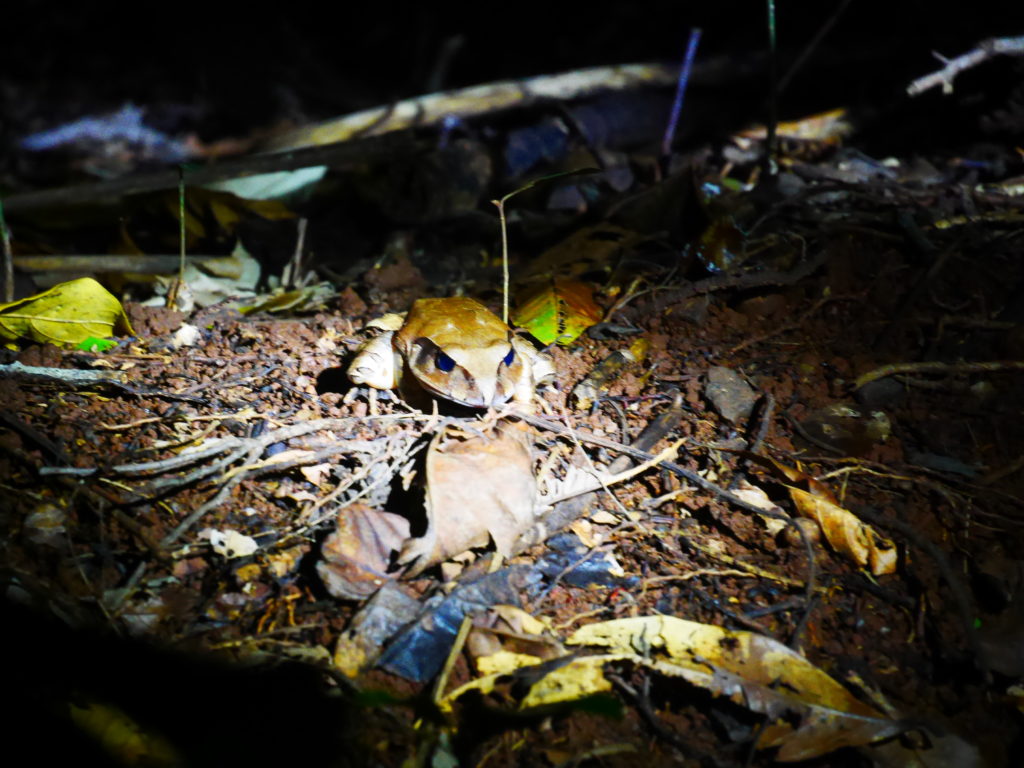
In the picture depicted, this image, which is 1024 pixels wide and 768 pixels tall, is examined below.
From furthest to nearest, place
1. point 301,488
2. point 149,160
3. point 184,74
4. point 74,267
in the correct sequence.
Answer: point 184,74 < point 149,160 < point 74,267 < point 301,488

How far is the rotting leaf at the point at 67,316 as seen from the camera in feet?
10.1

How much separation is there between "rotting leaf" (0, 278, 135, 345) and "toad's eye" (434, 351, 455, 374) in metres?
1.48

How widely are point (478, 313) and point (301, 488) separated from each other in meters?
1.14

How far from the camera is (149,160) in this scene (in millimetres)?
7852

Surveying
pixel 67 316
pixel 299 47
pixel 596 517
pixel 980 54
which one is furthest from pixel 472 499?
pixel 299 47

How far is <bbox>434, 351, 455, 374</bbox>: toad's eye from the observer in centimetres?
295

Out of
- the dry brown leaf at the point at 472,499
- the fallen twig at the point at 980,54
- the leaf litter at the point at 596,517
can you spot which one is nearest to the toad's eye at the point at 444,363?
the leaf litter at the point at 596,517

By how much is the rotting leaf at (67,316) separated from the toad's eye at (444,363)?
1.48 meters

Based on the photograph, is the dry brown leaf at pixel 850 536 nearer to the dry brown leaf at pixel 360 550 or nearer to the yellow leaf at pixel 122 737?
the dry brown leaf at pixel 360 550

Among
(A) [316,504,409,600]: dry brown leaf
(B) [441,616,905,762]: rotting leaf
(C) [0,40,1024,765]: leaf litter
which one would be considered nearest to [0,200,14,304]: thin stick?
(C) [0,40,1024,765]: leaf litter

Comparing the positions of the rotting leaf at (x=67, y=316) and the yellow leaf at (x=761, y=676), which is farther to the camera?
the rotting leaf at (x=67, y=316)

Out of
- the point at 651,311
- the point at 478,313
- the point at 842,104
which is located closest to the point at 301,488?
the point at 478,313

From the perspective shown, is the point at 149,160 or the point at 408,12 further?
the point at 408,12

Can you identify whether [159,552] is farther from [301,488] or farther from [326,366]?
[326,366]
